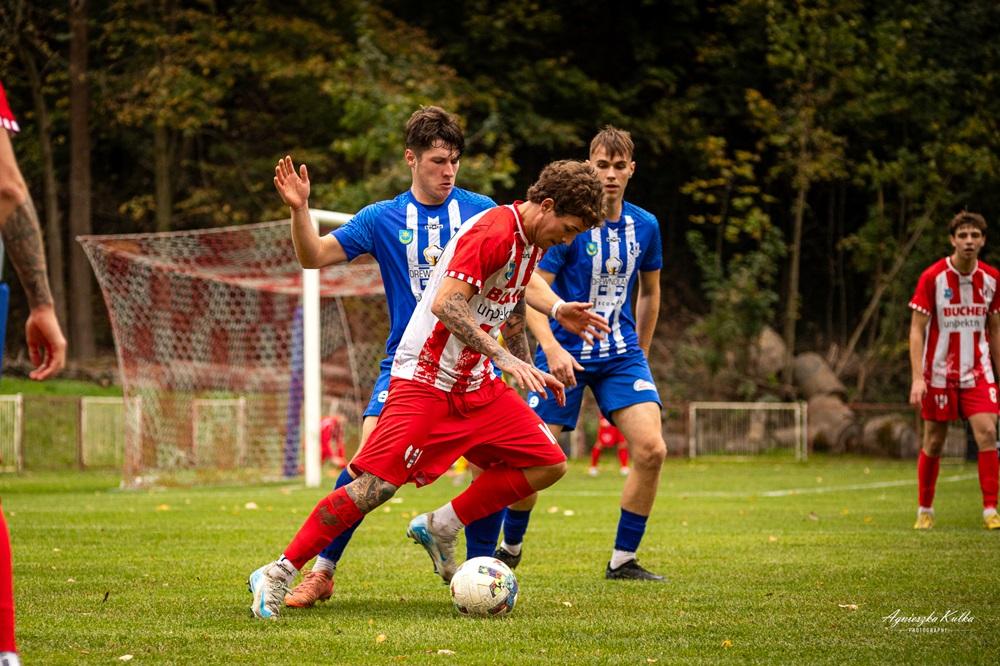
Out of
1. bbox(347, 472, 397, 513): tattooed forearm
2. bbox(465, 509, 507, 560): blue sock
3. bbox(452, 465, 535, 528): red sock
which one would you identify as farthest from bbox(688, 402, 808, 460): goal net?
bbox(347, 472, 397, 513): tattooed forearm

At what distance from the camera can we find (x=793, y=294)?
30.0m

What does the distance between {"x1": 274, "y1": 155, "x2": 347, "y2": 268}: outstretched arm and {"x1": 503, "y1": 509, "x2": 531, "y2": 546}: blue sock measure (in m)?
2.09

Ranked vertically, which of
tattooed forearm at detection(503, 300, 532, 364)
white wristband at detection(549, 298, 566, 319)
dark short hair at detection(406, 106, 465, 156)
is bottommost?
tattooed forearm at detection(503, 300, 532, 364)

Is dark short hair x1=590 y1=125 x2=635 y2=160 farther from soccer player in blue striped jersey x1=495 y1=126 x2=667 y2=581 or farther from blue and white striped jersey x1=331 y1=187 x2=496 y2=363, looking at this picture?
blue and white striped jersey x1=331 y1=187 x2=496 y2=363

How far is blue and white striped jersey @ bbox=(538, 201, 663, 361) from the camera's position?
7391 mm

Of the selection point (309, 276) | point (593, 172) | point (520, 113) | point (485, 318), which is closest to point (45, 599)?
point (485, 318)

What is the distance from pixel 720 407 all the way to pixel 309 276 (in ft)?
39.0

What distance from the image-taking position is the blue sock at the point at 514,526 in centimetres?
744

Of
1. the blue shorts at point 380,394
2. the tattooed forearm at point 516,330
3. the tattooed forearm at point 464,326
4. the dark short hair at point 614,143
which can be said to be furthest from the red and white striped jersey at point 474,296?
the dark short hair at point 614,143

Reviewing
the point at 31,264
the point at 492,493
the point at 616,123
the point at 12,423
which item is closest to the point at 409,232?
the point at 492,493

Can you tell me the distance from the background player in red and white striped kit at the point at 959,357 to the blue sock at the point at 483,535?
5.01 m

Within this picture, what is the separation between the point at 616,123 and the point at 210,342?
1525 centimetres

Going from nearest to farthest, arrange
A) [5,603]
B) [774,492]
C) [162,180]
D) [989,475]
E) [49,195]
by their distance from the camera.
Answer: [5,603], [989,475], [774,492], [49,195], [162,180]

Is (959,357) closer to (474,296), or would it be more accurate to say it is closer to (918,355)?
(918,355)
